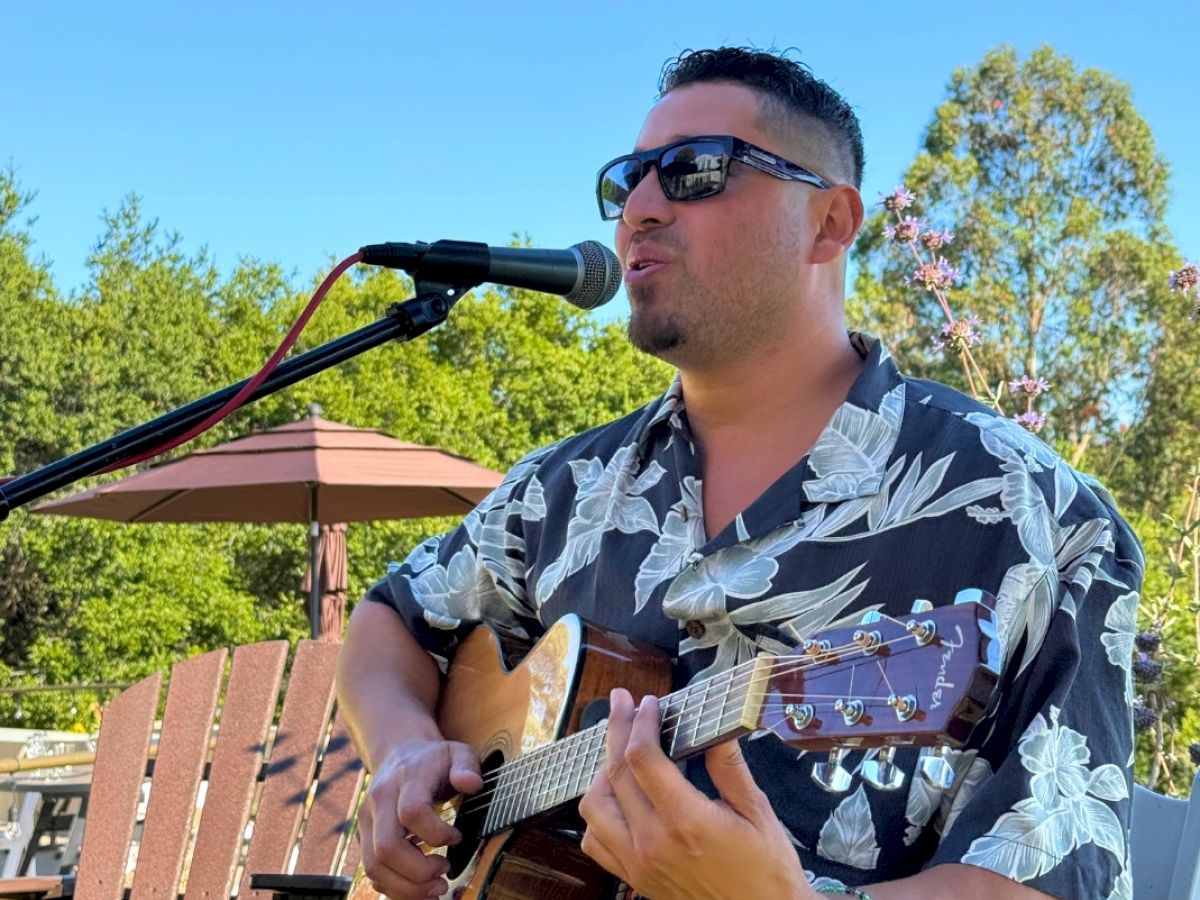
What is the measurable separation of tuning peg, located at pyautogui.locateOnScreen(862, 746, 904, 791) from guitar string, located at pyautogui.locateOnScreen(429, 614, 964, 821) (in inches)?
12.8

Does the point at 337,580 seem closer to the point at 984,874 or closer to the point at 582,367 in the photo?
the point at 984,874

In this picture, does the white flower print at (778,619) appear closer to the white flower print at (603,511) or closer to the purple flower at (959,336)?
the white flower print at (603,511)

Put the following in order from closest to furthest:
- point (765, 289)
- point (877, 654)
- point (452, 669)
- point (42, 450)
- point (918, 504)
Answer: point (877, 654) → point (918, 504) → point (765, 289) → point (452, 669) → point (42, 450)

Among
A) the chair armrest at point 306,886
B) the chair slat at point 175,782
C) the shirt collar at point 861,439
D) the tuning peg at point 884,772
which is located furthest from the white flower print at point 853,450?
the chair slat at point 175,782

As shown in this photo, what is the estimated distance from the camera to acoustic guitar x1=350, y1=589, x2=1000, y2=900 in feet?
4.13

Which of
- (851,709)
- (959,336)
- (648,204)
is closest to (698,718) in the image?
(851,709)

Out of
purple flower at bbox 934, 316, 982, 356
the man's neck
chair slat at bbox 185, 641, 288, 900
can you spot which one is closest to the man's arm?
the man's neck

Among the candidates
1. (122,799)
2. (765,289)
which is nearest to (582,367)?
(122,799)

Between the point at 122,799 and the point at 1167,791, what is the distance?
317 centimetres

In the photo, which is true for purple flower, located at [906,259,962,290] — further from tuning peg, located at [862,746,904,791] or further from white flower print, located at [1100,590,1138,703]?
tuning peg, located at [862,746,904,791]

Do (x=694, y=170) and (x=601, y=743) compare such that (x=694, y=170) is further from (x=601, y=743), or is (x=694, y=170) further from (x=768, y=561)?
(x=601, y=743)

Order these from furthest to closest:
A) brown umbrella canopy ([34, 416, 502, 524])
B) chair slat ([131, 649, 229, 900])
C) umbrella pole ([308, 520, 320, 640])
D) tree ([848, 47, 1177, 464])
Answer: tree ([848, 47, 1177, 464]), umbrella pole ([308, 520, 320, 640]), brown umbrella canopy ([34, 416, 502, 524]), chair slat ([131, 649, 229, 900])

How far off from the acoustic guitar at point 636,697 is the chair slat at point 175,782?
1.93 m

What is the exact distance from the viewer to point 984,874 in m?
1.55
